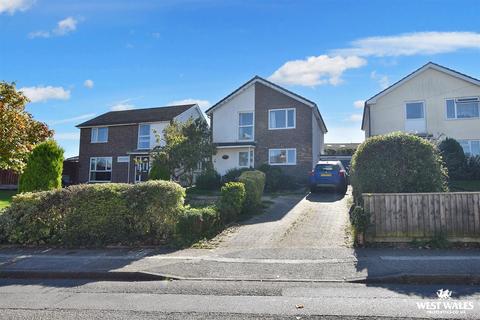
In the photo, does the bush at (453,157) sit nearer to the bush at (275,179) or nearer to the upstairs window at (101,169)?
the bush at (275,179)

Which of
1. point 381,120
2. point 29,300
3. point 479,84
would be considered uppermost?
point 479,84

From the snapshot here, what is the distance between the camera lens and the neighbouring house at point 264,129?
24.0 meters

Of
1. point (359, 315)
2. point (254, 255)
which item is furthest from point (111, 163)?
point (359, 315)

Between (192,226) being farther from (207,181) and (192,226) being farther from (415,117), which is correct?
(415,117)

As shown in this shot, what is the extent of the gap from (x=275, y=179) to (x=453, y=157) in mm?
10308

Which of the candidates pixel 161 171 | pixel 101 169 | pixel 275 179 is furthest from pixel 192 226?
pixel 101 169

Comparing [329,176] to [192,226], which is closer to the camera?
[192,226]

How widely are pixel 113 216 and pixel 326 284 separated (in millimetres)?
6535

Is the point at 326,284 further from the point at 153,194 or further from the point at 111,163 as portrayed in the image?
the point at 111,163

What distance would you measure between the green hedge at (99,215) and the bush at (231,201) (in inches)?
76.6

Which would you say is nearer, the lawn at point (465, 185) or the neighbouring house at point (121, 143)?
the lawn at point (465, 185)

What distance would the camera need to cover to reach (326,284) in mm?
6582

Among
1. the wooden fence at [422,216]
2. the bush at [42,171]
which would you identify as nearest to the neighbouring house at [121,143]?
the bush at [42,171]

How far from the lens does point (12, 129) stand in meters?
17.0
